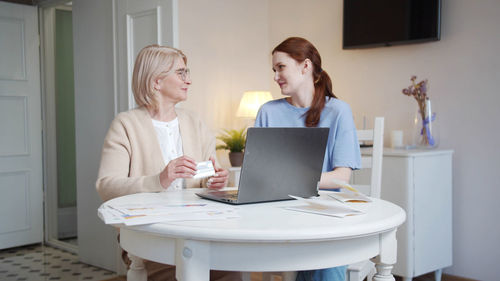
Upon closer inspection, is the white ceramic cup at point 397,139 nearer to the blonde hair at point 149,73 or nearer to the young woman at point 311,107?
the young woman at point 311,107

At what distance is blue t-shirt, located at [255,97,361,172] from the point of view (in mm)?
2002

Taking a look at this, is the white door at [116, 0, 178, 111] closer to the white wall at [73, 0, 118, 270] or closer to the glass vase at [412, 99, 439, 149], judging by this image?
the white wall at [73, 0, 118, 270]

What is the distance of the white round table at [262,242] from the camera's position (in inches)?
45.6

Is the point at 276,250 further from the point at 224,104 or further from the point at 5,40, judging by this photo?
the point at 5,40

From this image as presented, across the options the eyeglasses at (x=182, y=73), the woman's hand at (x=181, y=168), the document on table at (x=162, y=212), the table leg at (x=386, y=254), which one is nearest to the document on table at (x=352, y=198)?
the table leg at (x=386, y=254)

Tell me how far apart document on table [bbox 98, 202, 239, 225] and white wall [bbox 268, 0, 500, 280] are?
213 cm

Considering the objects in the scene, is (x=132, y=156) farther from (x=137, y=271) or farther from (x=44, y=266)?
(x=44, y=266)

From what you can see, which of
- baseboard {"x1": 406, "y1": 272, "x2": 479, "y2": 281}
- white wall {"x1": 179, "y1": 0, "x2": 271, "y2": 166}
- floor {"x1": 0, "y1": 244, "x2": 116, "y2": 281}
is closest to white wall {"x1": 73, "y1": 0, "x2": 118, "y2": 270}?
floor {"x1": 0, "y1": 244, "x2": 116, "y2": 281}

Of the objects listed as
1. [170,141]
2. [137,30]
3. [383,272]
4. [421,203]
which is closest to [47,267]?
[137,30]

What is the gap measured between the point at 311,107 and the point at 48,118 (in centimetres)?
308

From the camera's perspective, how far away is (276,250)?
1171 mm

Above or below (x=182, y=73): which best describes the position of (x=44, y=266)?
below

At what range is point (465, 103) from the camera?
10.1 feet

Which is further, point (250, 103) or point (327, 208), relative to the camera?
point (250, 103)
